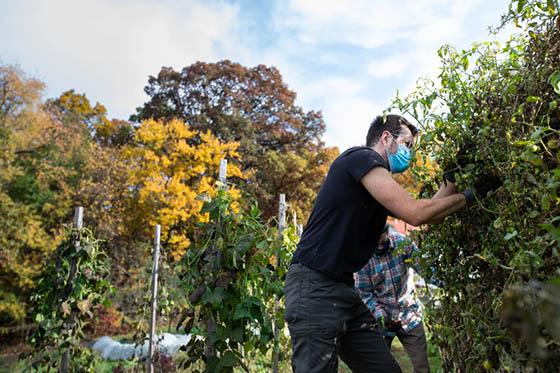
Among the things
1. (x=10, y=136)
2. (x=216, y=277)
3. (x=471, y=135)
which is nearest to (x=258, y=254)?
(x=216, y=277)

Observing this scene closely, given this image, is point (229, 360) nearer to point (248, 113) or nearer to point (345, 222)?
point (345, 222)

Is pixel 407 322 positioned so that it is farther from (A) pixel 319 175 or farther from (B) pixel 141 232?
(A) pixel 319 175

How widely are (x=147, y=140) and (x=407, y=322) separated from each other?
1426 cm

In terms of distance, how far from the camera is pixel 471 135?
192cm

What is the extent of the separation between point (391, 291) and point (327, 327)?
7.27ft

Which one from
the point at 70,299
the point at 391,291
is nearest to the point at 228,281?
the point at 391,291

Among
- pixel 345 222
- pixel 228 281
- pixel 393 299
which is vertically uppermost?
pixel 345 222

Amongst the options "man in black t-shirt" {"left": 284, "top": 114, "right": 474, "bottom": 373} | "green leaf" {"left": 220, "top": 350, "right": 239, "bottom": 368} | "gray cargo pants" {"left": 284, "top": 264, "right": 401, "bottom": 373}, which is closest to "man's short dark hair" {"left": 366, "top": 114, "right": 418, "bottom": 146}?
"man in black t-shirt" {"left": 284, "top": 114, "right": 474, "bottom": 373}

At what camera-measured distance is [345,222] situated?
91.8 inches

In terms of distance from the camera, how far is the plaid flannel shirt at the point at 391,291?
14.3ft

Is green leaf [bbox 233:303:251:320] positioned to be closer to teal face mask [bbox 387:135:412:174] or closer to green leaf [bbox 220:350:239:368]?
green leaf [bbox 220:350:239:368]

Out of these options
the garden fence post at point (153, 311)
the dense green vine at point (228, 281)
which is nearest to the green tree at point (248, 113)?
the garden fence post at point (153, 311)

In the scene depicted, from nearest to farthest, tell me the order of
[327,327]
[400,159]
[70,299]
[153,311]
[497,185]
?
[497,185] < [327,327] < [400,159] < [70,299] < [153,311]

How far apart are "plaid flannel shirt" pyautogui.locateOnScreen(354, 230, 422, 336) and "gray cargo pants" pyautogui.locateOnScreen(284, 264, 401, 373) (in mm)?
1859
